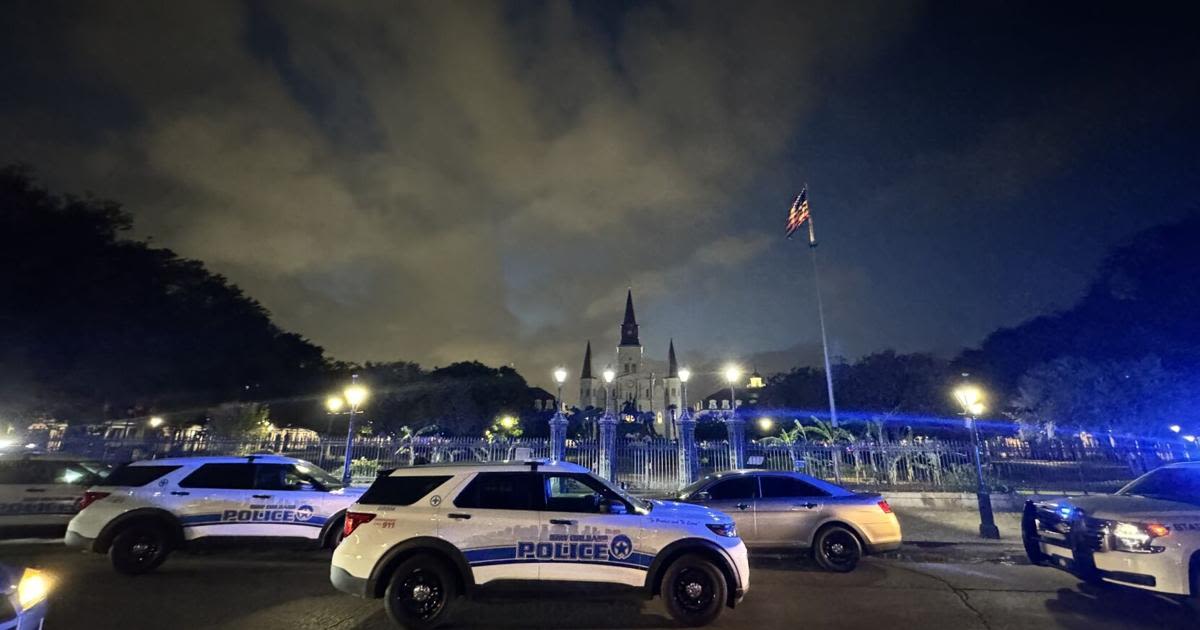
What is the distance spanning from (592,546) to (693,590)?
131cm

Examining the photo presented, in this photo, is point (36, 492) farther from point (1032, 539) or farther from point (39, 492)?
point (1032, 539)

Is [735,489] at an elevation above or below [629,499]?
below

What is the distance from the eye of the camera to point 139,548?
26.2ft

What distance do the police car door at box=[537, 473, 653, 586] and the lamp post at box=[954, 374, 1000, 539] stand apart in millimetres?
10831

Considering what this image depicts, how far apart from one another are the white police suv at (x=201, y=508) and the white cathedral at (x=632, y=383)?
11097cm

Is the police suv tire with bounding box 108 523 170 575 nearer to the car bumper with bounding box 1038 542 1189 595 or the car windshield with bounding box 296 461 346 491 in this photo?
the car windshield with bounding box 296 461 346 491

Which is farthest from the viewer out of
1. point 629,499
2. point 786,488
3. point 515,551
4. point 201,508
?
point 786,488

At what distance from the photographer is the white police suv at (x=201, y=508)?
7918mm

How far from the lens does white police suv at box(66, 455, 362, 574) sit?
7.92 meters

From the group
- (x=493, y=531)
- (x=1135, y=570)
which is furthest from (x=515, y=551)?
(x=1135, y=570)

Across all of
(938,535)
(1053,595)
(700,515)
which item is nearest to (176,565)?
(700,515)

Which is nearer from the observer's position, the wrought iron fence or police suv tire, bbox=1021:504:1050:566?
police suv tire, bbox=1021:504:1050:566

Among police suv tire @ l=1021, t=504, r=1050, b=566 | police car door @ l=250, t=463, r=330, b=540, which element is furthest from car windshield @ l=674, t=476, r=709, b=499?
police car door @ l=250, t=463, r=330, b=540

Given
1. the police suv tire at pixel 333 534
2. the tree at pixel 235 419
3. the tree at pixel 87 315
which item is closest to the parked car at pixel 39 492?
the police suv tire at pixel 333 534
